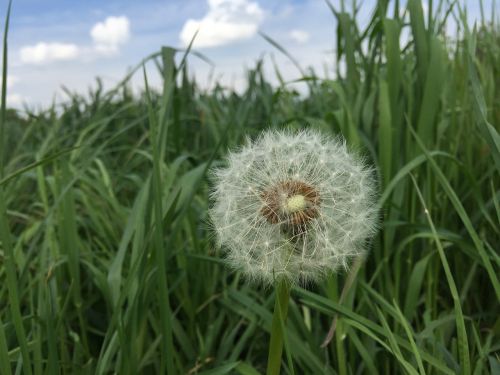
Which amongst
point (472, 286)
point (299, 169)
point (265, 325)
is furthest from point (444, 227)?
point (299, 169)

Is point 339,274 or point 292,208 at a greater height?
point 292,208

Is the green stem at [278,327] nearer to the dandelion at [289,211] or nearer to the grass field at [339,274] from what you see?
the dandelion at [289,211]

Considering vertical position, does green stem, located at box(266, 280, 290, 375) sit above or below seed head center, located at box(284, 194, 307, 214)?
below

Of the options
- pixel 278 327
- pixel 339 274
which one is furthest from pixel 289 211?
pixel 339 274

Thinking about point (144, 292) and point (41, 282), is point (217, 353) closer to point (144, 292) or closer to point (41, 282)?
point (144, 292)

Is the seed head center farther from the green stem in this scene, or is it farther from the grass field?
the grass field

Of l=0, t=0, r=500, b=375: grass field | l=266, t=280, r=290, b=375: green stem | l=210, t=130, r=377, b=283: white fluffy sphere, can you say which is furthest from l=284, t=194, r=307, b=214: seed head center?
l=0, t=0, r=500, b=375: grass field

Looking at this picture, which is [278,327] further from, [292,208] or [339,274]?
[339,274]

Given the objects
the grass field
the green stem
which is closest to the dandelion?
the green stem

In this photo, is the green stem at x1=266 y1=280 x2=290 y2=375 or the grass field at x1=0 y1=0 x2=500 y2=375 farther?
the grass field at x1=0 y1=0 x2=500 y2=375
